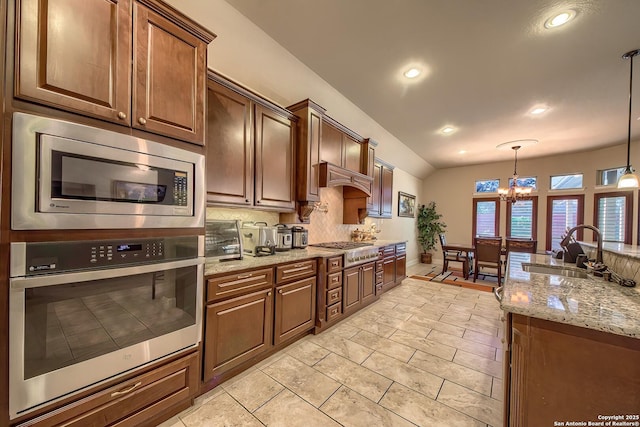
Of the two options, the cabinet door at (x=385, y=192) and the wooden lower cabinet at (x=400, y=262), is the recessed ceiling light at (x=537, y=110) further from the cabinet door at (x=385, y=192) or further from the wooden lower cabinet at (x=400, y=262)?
the wooden lower cabinet at (x=400, y=262)

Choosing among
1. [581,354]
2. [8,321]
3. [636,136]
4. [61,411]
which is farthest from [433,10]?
[636,136]

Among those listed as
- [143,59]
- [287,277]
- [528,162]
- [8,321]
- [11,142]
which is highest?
[528,162]

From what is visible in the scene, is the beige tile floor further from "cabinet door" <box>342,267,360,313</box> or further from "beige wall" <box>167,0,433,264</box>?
"beige wall" <box>167,0,433,264</box>

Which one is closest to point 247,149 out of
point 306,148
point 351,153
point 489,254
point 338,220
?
point 306,148

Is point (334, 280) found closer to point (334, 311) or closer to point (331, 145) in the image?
point (334, 311)

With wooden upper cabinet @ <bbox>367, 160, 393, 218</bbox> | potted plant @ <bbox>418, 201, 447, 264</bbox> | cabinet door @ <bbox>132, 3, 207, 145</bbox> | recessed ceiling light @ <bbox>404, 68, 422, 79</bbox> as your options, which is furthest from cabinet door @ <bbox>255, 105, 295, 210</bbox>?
potted plant @ <bbox>418, 201, 447, 264</bbox>

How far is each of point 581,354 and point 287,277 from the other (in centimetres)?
192

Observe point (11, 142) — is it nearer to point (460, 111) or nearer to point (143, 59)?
point (143, 59)

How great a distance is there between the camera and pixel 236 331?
187cm

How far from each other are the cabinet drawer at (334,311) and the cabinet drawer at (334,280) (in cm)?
23

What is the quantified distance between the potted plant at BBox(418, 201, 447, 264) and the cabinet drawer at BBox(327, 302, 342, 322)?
522cm

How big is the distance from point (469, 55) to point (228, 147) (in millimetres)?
2544


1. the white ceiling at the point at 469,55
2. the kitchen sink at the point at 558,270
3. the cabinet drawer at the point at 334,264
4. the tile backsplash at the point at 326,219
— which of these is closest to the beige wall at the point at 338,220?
the tile backsplash at the point at 326,219

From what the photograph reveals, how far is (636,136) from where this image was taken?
178 inches
